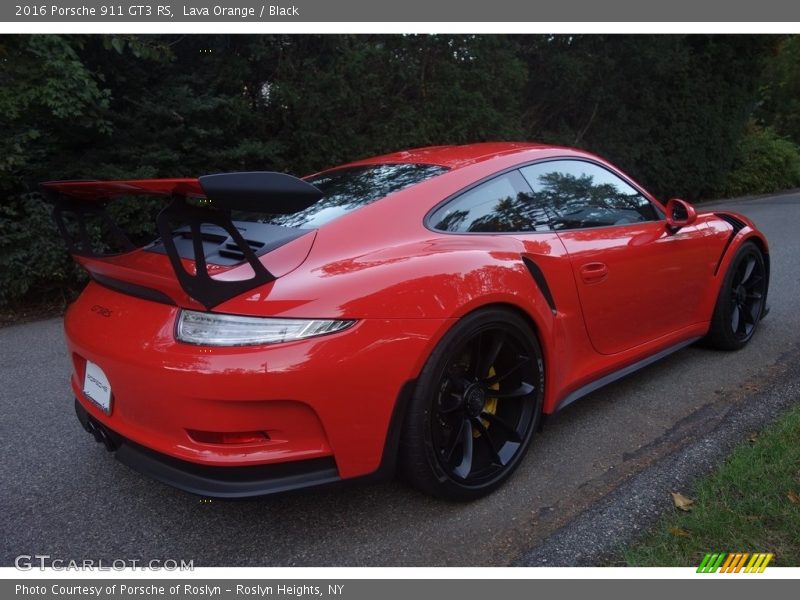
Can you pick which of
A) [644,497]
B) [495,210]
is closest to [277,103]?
[495,210]

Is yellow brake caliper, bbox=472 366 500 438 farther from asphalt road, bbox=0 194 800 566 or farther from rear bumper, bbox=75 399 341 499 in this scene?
rear bumper, bbox=75 399 341 499

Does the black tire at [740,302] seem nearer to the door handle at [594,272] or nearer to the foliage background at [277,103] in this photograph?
the door handle at [594,272]

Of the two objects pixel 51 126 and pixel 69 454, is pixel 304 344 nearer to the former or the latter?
pixel 69 454

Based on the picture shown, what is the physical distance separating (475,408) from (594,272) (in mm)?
936

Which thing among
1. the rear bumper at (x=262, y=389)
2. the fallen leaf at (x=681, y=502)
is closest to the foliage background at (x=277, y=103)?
the rear bumper at (x=262, y=389)

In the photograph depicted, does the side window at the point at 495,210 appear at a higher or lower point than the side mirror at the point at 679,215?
higher

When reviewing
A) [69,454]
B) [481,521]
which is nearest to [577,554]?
[481,521]

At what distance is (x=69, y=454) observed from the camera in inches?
119

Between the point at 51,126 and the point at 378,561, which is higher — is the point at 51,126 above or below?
above

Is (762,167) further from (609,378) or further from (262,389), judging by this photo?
(262,389)

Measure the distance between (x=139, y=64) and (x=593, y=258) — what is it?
5.60m

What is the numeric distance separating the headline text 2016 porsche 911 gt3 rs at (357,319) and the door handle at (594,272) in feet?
0.04

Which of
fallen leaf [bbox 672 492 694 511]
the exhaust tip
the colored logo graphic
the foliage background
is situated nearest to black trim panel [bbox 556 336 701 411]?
fallen leaf [bbox 672 492 694 511]

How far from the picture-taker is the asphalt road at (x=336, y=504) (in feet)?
7.47
